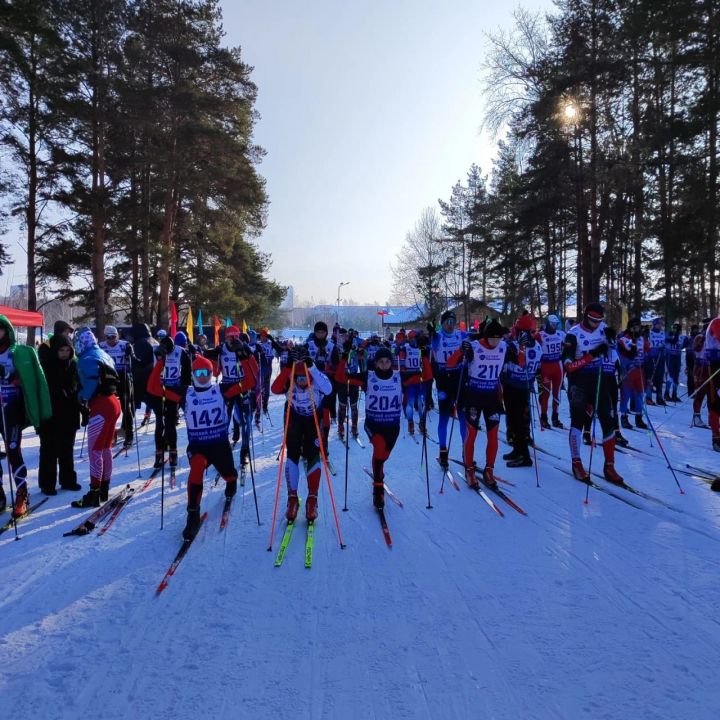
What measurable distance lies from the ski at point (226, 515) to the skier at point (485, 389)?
3106 millimetres

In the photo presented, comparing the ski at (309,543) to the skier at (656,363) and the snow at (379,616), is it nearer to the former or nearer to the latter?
the snow at (379,616)

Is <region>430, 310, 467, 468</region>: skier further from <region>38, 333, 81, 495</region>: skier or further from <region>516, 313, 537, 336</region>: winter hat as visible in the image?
<region>38, 333, 81, 495</region>: skier

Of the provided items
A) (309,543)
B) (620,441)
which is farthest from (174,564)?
(620,441)

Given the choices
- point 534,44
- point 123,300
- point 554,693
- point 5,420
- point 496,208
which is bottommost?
point 554,693

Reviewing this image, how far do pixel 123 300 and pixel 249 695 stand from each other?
2702cm

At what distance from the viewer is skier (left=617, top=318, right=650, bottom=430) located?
9896 millimetres

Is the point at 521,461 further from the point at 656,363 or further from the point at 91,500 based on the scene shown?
the point at 656,363

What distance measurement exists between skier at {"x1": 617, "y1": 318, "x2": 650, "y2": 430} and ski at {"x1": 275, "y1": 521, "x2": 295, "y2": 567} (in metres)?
7.56

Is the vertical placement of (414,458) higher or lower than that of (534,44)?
lower

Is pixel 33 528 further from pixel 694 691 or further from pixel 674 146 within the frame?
pixel 674 146

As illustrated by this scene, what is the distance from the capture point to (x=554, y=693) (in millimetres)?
2764

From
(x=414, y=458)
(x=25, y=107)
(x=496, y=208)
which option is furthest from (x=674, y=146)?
(x=25, y=107)

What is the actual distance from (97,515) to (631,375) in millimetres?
10604

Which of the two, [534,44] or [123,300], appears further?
[123,300]
